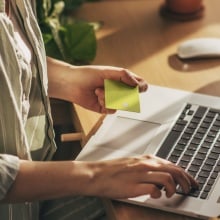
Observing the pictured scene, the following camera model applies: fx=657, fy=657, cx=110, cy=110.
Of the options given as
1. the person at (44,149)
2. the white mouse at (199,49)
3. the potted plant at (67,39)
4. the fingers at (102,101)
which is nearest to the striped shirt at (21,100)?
the person at (44,149)

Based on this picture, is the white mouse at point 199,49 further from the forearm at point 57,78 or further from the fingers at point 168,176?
the fingers at point 168,176

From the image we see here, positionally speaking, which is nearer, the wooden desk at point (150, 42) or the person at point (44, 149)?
the person at point (44, 149)

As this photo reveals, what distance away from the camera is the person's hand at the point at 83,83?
1.24 metres

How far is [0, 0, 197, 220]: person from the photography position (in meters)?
0.98

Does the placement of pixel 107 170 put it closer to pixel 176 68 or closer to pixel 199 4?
pixel 176 68

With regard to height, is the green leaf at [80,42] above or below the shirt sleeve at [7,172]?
below

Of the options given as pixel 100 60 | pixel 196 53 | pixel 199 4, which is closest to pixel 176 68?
pixel 196 53

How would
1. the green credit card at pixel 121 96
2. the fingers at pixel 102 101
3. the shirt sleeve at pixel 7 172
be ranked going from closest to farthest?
the shirt sleeve at pixel 7 172 → the green credit card at pixel 121 96 → the fingers at pixel 102 101

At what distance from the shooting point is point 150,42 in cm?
151

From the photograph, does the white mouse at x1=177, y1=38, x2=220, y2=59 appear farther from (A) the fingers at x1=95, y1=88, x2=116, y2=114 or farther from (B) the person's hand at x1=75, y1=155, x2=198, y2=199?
Result: (B) the person's hand at x1=75, y1=155, x2=198, y2=199

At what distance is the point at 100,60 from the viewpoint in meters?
1.45

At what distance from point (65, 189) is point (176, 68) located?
52 centimetres

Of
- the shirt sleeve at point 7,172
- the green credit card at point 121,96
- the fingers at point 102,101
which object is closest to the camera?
the shirt sleeve at point 7,172

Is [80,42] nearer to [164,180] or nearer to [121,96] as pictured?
[121,96]
